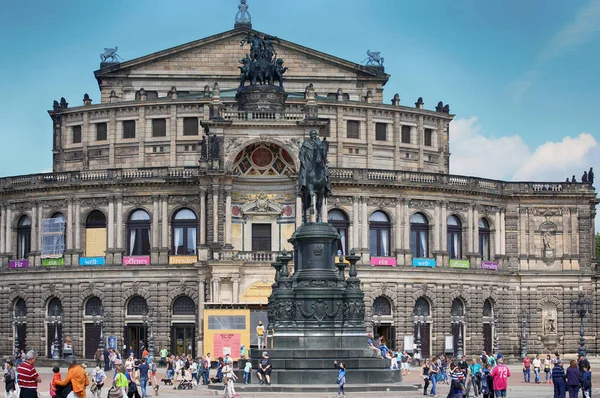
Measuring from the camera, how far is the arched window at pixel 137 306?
3615 inches

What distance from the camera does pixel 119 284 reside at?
301 ft

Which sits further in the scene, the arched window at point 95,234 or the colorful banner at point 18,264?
the colorful banner at point 18,264

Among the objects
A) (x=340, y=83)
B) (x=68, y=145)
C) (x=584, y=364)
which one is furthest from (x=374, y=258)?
(x=584, y=364)

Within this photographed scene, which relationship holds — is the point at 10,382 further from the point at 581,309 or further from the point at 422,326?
the point at 581,309

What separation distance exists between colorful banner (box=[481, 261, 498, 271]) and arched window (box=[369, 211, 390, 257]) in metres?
8.58

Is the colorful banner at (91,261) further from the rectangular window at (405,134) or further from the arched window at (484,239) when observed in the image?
the arched window at (484,239)

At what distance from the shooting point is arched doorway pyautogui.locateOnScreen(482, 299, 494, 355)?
97250 millimetres

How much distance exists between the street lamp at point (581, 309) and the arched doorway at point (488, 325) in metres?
6.32

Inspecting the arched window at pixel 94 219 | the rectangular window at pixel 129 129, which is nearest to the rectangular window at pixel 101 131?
the rectangular window at pixel 129 129

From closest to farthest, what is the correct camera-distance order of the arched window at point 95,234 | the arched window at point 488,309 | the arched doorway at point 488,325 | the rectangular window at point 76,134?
the arched window at point 95,234, the arched doorway at point 488,325, the arched window at point 488,309, the rectangular window at point 76,134

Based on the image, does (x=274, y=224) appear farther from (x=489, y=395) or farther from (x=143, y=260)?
(x=489, y=395)

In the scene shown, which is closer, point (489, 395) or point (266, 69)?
point (489, 395)

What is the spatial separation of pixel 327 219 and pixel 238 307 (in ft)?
47.0

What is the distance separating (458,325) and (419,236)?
7.51 meters
